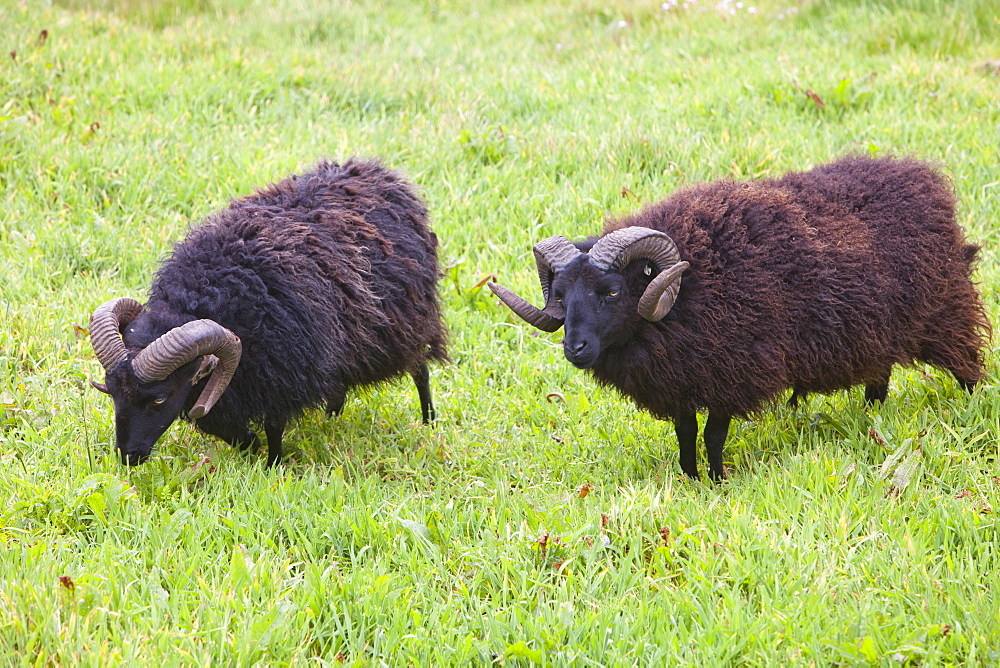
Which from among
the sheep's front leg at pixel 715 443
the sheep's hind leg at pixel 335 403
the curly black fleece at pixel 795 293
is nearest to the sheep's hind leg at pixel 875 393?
the curly black fleece at pixel 795 293

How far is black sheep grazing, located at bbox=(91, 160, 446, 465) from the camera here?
4691mm

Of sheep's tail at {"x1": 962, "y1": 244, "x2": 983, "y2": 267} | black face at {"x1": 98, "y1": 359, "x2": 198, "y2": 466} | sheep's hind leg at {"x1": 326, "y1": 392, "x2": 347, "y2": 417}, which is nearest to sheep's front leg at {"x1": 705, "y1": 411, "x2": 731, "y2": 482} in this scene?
sheep's tail at {"x1": 962, "y1": 244, "x2": 983, "y2": 267}

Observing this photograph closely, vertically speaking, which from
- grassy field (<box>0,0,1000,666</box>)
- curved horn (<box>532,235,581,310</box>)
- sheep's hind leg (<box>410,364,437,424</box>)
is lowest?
sheep's hind leg (<box>410,364,437,424</box>)

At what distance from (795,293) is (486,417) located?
81.4 inches

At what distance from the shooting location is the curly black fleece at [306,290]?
4.96 metres

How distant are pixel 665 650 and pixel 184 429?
329cm

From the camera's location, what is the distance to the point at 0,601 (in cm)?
340

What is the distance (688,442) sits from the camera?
504 centimetres

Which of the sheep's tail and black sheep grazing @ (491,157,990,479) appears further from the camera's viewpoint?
the sheep's tail

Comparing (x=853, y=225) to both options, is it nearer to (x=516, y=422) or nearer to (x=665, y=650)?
(x=516, y=422)

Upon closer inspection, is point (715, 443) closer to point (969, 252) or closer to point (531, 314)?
point (531, 314)

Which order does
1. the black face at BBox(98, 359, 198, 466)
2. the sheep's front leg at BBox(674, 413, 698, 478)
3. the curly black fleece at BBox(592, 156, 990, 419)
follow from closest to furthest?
1. the black face at BBox(98, 359, 198, 466)
2. the curly black fleece at BBox(592, 156, 990, 419)
3. the sheep's front leg at BBox(674, 413, 698, 478)

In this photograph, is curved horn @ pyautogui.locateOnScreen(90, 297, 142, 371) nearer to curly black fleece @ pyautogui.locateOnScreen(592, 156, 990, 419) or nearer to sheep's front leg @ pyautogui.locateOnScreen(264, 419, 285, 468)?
sheep's front leg @ pyautogui.locateOnScreen(264, 419, 285, 468)

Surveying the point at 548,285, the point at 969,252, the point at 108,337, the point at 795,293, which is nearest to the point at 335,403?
the point at 108,337
